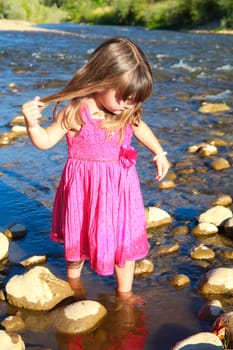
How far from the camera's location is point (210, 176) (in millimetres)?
4383

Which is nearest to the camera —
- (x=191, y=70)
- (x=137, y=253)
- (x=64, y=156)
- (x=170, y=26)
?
(x=137, y=253)

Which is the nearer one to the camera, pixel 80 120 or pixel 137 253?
pixel 80 120

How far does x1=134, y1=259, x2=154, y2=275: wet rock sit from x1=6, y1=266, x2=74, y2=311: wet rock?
47 cm

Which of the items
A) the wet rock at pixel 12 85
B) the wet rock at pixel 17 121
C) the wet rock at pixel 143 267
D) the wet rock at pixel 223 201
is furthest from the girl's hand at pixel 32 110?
the wet rock at pixel 12 85

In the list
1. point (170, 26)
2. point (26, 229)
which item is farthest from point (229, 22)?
point (26, 229)

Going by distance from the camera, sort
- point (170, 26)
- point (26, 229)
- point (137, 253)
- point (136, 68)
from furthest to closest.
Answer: point (170, 26) → point (26, 229) → point (137, 253) → point (136, 68)

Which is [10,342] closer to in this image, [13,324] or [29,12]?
→ [13,324]

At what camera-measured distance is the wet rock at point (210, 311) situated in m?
2.41

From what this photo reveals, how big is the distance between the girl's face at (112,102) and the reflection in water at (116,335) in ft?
3.17

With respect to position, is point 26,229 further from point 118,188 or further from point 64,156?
point 64,156

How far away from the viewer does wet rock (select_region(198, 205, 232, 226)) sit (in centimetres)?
337

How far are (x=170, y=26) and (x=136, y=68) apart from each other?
33.0 metres

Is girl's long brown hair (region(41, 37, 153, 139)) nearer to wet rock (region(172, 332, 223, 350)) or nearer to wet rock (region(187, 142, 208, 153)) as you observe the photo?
wet rock (region(172, 332, 223, 350))

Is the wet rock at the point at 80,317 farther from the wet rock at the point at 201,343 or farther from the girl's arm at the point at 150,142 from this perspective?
the girl's arm at the point at 150,142
